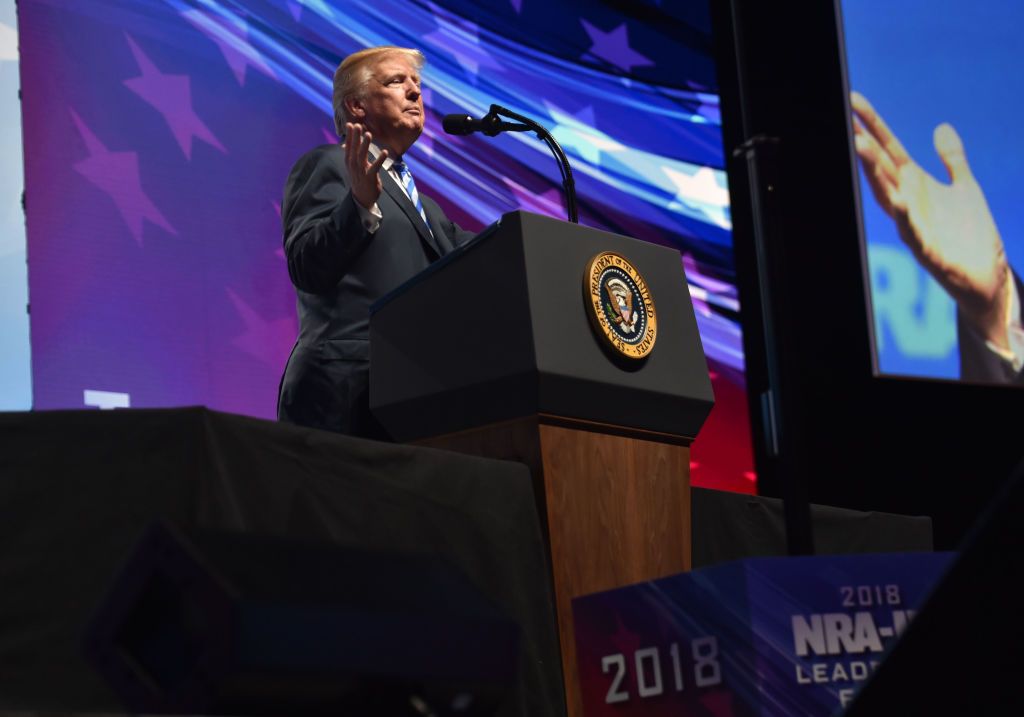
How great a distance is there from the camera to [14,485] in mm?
1646

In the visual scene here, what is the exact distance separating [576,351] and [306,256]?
2.06 ft

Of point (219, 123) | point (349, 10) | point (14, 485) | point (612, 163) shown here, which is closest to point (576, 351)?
point (14, 485)

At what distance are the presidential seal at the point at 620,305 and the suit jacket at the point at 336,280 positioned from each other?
0.48 m

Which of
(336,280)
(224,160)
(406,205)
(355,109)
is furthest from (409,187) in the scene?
(224,160)

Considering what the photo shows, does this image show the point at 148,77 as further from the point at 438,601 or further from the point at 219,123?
the point at 438,601

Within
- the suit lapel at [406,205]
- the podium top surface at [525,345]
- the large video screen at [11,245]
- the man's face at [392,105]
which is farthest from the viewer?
the large video screen at [11,245]

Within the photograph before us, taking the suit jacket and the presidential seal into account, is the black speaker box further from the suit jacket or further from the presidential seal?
the suit jacket

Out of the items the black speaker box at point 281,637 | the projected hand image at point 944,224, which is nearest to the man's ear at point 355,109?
the black speaker box at point 281,637

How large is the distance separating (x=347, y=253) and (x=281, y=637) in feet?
5.08

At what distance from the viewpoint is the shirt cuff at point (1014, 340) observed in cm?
514

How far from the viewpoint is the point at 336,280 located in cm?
250

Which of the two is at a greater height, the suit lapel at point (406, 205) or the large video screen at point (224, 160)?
the large video screen at point (224, 160)

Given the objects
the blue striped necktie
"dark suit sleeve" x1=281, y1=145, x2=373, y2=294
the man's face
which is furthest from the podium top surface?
the man's face

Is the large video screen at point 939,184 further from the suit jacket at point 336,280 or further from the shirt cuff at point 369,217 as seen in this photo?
the shirt cuff at point 369,217
